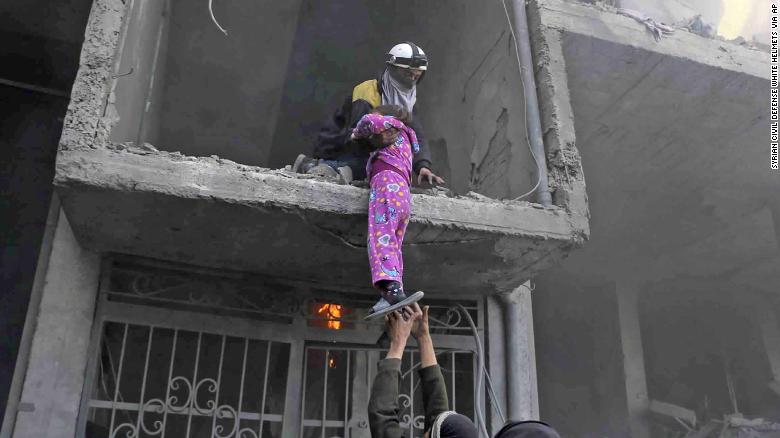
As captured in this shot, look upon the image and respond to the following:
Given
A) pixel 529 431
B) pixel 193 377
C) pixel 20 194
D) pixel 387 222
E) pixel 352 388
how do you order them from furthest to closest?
pixel 20 194 < pixel 352 388 < pixel 193 377 < pixel 387 222 < pixel 529 431

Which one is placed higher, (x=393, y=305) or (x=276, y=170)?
→ (x=276, y=170)

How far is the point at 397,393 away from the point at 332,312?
2359mm

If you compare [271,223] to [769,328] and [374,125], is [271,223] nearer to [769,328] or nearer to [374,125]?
[374,125]

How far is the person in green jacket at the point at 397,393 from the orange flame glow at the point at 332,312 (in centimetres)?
189

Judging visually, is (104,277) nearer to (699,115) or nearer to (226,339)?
(226,339)

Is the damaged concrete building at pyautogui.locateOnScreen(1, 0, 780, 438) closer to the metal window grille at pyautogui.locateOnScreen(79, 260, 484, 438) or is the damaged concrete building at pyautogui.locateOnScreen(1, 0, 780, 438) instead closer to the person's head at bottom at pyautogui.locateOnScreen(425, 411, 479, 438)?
the metal window grille at pyautogui.locateOnScreen(79, 260, 484, 438)

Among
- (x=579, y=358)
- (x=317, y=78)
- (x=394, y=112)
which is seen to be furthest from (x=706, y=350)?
(x=394, y=112)

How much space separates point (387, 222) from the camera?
351 centimetres

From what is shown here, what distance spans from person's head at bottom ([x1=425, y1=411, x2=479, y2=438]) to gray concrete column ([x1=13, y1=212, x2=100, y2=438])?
7.87 ft

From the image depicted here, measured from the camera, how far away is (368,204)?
3664 millimetres

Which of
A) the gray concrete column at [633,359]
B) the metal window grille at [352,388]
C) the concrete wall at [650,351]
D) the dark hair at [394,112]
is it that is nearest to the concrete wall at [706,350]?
the concrete wall at [650,351]

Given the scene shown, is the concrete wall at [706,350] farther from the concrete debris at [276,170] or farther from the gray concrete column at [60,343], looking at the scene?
the gray concrete column at [60,343]

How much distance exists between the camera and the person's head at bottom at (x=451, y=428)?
7.68 feet

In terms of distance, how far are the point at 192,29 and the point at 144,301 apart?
3.03 metres
